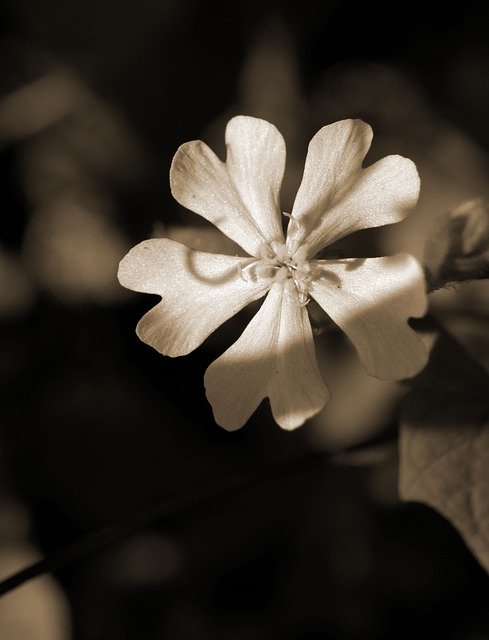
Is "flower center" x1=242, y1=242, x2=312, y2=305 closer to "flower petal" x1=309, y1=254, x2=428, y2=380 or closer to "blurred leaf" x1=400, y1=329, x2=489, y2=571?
"flower petal" x1=309, y1=254, x2=428, y2=380

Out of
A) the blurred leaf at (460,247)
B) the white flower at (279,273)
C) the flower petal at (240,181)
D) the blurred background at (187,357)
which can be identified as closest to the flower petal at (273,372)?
the white flower at (279,273)

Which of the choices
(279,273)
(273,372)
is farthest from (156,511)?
(279,273)

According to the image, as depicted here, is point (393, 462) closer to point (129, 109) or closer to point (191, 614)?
point (191, 614)

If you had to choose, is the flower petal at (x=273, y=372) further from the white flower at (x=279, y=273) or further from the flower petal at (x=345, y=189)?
the flower petal at (x=345, y=189)

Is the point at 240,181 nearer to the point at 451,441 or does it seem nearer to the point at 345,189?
the point at 345,189

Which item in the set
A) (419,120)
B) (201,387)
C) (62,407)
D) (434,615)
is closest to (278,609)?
(434,615)

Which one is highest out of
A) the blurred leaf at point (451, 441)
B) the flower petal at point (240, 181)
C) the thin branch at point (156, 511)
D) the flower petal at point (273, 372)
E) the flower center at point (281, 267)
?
the flower petal at point (240, 181)

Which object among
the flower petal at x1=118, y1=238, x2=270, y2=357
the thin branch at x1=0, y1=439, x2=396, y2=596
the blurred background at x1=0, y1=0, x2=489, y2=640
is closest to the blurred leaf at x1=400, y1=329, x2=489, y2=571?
the thin branch at x1=0, y1=439, x2=396, y2=596
